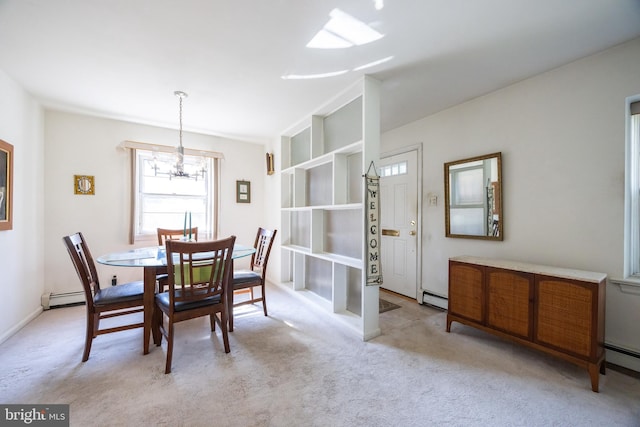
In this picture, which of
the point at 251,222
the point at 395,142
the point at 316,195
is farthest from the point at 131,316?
the point at 395,142

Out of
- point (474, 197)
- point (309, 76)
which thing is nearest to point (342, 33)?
point (309, 76)

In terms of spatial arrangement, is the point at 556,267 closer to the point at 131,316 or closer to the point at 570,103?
the point at 570,103

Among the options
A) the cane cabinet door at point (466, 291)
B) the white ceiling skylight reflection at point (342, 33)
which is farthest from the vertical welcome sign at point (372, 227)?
the white ceiling skylight reflection at point (342, 33)

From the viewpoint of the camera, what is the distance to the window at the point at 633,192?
6.50ft

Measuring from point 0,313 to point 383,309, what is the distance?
12.5ft

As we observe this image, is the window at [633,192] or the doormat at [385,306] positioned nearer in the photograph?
the window at [633,192]

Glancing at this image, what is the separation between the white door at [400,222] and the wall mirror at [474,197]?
1.70 feet

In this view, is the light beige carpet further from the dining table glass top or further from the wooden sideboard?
the dining table glass top

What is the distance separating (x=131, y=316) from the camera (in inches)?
114

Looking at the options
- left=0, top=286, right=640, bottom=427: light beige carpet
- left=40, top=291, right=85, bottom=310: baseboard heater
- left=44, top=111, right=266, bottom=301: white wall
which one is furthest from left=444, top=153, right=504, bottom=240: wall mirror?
left=40, top=291, right=85, bottom=310: baseboard heater

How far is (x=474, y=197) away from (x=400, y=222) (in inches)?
44.2

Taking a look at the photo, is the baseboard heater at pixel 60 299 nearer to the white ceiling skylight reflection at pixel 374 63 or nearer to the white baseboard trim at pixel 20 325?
the white baseboard trim at pixel 20 325

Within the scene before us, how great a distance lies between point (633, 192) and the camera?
200 centimetres

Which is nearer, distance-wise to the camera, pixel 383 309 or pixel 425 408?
pixel 425 408
